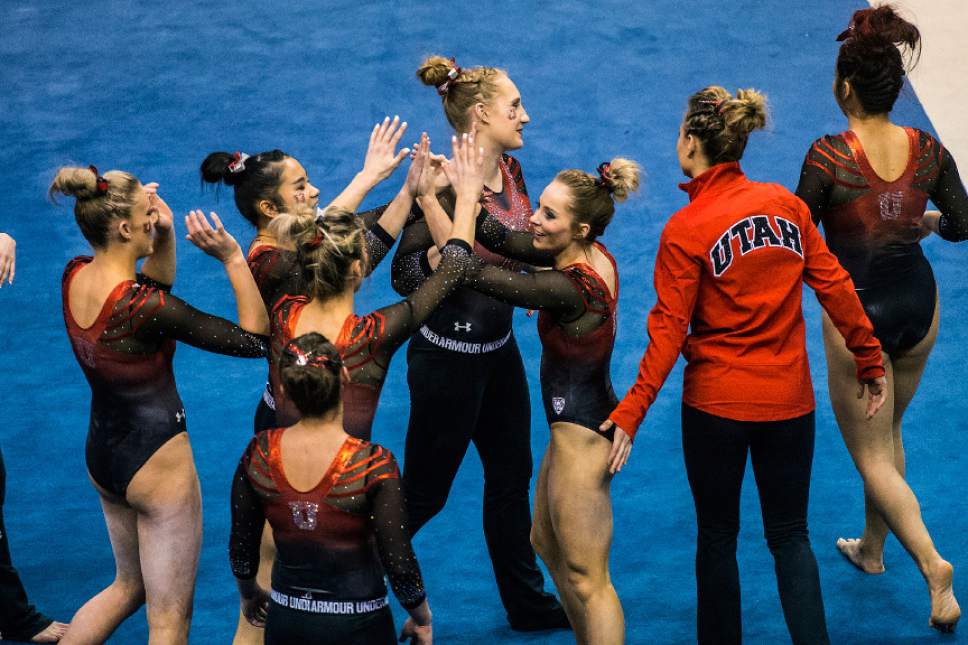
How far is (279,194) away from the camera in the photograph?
4.27 metres

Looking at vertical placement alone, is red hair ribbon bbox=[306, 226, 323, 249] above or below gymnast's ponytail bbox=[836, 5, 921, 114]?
below

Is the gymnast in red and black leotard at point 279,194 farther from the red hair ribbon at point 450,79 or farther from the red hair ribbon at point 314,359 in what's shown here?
the red hair ribbon at point 314,359

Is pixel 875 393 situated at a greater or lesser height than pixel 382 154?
lesser

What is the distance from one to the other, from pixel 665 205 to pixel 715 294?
148 inches

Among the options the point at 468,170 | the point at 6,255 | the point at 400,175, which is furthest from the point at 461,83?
the point at 400,175

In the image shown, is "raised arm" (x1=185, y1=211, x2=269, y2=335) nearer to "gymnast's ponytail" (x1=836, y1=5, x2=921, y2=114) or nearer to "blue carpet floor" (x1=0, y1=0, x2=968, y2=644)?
"blue carpet floor" (x1=0, y1=0, x2=968, y2=644)

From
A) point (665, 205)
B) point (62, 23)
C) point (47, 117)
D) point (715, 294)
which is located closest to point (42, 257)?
point (47, 117)

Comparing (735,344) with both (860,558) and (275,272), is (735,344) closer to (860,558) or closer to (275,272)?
(275,272)

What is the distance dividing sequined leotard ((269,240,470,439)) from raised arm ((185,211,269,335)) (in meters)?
0.09

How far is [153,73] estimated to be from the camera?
900 cm

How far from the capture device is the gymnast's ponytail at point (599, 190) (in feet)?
13.5

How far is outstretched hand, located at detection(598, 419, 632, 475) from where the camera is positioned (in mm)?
3961

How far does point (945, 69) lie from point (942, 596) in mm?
5110

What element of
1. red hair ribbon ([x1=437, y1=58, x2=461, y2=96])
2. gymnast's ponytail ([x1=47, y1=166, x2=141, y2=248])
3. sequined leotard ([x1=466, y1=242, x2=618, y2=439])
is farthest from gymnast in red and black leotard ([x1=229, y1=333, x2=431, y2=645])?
red hair ribbon ([x1=437, y1=58, x2=461, y2=96])
